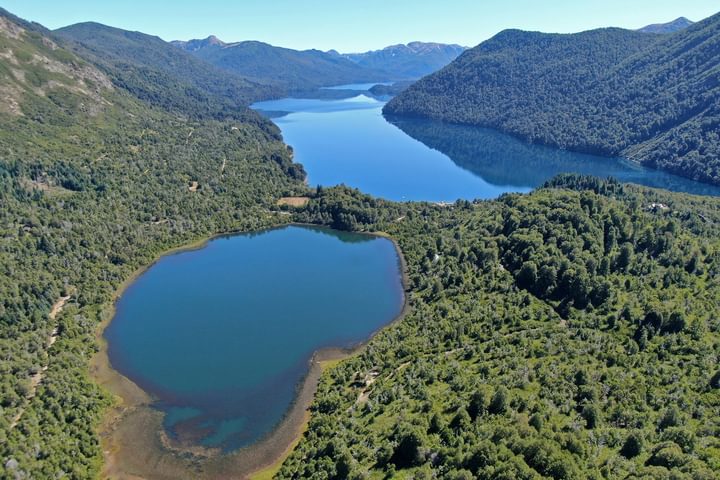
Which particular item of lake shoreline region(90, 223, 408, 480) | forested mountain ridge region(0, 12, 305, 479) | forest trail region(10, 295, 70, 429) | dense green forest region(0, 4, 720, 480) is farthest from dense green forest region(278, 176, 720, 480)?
forest trail region(10, 295, 70, 429)

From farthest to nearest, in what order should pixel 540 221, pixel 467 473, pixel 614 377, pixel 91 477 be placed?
1. pixel 540 221
2. pixel 614 377
3. pixel 91 477
4. pixel 467 473

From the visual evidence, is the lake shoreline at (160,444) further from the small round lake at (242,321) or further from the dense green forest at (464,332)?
the dense green forest at (464,332)

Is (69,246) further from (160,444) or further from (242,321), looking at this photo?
(160,444)

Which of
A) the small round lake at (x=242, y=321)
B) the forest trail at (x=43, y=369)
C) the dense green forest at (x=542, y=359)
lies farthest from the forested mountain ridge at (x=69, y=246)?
the dense green forest at (x=542, y=359)

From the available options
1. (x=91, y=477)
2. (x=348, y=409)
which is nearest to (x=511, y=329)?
(x=348, y=409)

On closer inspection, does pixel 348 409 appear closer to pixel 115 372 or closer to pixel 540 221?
pixel 115 372

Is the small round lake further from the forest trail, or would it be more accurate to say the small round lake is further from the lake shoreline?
the forest trail

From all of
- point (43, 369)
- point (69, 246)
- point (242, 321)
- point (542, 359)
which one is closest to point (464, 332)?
point (542, 359)
